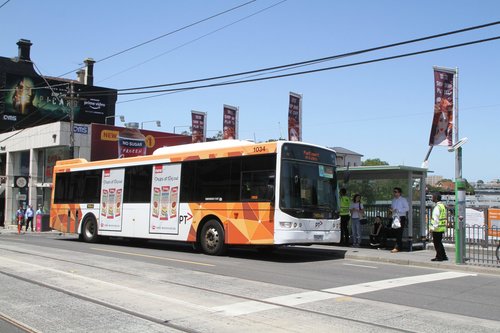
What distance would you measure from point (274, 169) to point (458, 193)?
5.07 metres

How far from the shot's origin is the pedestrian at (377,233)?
17.5 m

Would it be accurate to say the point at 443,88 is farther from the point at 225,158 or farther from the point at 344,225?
the point at 225,158

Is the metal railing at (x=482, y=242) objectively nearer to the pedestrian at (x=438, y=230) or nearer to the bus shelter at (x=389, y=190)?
the pedestrian at (x=438, y=230)

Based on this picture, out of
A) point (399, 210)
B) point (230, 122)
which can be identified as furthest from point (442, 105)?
point (230, 122)

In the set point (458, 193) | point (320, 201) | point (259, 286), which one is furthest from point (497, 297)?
point (320, 201)

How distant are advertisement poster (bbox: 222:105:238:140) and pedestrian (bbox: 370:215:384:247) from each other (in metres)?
14.6

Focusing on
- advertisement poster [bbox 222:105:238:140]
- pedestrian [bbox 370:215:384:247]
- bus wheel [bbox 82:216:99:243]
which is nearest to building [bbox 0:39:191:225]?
advertisement poster [bbox 222:105:238:140]

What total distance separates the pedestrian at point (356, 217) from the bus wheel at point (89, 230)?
10.0 meters

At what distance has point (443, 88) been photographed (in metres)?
17.4

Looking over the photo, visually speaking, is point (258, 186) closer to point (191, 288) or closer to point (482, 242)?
point (191, 288)

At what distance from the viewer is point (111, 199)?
63.4 feet

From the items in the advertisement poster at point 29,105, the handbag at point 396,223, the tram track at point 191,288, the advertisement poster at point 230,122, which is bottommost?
the tram track at point 191,288

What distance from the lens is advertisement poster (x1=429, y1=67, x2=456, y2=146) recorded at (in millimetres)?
17250

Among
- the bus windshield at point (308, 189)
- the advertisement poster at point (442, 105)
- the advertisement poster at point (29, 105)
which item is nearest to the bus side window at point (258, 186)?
the bus windshield at point (308, 189)
